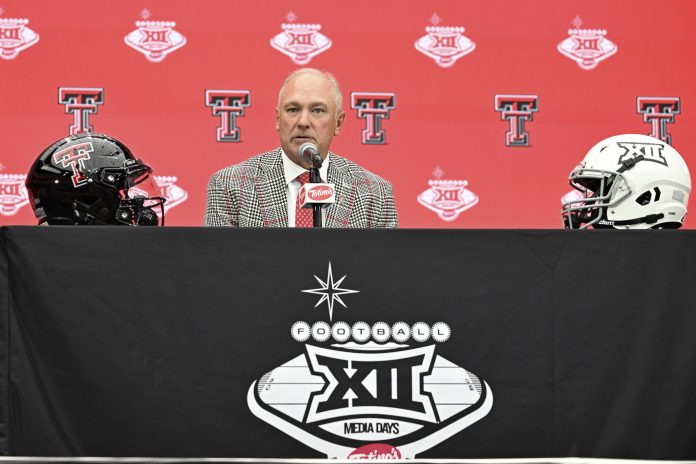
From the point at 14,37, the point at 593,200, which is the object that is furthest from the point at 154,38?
the point at 593,200

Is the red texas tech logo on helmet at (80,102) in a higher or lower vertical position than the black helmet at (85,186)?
higher

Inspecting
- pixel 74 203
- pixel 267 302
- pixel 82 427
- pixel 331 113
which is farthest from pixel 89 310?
pixel 331 113

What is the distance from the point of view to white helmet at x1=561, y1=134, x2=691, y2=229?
9.56ft

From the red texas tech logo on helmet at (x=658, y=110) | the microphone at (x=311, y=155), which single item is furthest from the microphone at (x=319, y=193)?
the red texas tech logo on helmet at (x=658, y=110)

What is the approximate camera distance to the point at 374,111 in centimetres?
422

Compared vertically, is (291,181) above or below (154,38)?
below

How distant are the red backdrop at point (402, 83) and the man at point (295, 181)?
1.06 m

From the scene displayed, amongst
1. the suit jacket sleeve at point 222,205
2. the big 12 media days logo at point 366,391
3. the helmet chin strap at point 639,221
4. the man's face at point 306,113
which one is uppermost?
the man's face at point 306,113

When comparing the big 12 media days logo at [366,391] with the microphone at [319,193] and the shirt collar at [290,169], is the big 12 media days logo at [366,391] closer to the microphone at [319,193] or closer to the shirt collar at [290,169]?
the microphone at [319,193]

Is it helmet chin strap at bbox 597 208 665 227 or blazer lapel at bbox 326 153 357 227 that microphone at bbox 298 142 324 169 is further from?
helmet chin strap at bbox 597 208 665 227

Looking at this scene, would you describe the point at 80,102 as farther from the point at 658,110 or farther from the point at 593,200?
the point at 658,110

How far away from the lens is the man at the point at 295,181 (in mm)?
2951

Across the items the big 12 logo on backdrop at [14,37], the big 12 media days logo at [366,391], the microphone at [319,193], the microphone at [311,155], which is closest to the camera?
the big 12 media days logo at [366,391]

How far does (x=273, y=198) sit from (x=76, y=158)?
2.17 feet
